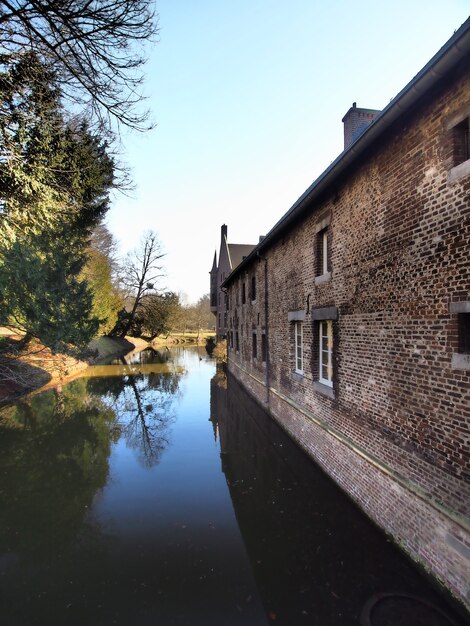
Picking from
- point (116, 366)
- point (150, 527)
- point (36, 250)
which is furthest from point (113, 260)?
point (150, 527)

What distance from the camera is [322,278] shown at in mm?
7520

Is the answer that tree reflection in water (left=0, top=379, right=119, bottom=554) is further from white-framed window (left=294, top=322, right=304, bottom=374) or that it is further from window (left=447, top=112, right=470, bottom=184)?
window (left=447, top=112, right=470, bottom=184)

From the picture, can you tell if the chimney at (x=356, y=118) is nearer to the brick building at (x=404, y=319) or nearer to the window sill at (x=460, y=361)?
the brick building at (x=404, y=319)

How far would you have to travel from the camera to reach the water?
3.66 m

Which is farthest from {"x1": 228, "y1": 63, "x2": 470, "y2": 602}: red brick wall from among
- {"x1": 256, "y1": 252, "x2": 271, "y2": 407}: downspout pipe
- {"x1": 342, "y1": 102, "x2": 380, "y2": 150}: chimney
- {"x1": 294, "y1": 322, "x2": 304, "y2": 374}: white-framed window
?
{"x1": 342, "y1": 102, "x2": 380, "y2": 150}: chimney

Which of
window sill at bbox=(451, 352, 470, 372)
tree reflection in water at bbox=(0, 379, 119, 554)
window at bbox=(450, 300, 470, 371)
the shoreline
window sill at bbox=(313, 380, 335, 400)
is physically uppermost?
window at bbox=(450, 300, 470, 371)

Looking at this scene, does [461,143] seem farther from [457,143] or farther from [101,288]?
[101,288]

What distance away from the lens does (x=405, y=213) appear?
15.1 ft

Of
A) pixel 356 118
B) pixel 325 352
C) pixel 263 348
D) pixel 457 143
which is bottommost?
pixel 263 348

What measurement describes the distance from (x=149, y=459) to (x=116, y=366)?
18690 mm

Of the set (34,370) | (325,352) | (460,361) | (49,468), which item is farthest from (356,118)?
(34,370)

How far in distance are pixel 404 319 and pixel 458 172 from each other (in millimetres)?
1880

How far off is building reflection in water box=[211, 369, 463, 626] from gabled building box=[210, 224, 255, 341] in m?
25.9

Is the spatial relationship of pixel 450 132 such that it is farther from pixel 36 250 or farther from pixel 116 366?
pixel 116 366
